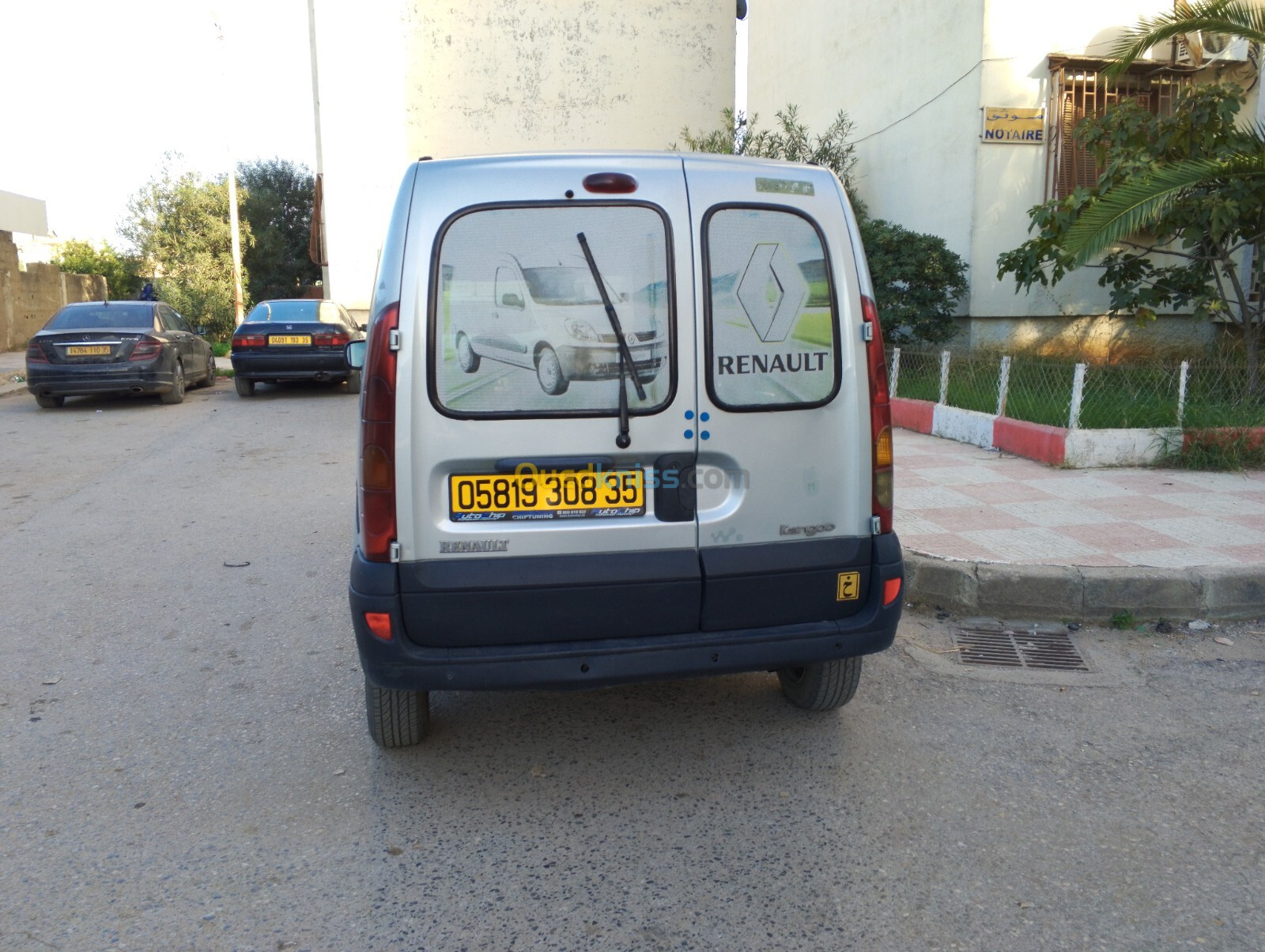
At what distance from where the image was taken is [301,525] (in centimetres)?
706

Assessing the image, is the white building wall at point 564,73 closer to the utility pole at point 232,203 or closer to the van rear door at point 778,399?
the utility pole at point 232,203

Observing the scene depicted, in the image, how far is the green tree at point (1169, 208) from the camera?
326 inches

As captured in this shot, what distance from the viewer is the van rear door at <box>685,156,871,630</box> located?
3.20m

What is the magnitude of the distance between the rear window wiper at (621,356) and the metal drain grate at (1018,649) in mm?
2247

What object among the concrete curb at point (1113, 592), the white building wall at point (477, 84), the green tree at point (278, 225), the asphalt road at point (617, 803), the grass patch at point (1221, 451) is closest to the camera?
the asphalt road at point (617, 803)

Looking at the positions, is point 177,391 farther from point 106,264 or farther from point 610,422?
point 106,264

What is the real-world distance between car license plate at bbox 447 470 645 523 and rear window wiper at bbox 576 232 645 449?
12 centimetres

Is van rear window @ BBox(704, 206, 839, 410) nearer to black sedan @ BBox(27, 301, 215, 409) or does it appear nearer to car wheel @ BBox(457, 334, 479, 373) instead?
car wheel @ BBox(457, 334, 479, 373)

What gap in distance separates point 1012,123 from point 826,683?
10590 mm

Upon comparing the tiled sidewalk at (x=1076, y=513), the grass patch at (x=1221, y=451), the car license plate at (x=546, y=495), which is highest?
the car license plate at (x=546, y=495)

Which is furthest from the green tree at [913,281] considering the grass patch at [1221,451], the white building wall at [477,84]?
the white building wall at [477,84]

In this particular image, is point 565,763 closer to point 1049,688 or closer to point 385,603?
point 385,603

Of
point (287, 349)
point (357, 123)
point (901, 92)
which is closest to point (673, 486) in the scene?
point (287, 349)

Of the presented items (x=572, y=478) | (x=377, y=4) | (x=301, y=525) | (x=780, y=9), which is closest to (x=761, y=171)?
(x=572, y=478)
